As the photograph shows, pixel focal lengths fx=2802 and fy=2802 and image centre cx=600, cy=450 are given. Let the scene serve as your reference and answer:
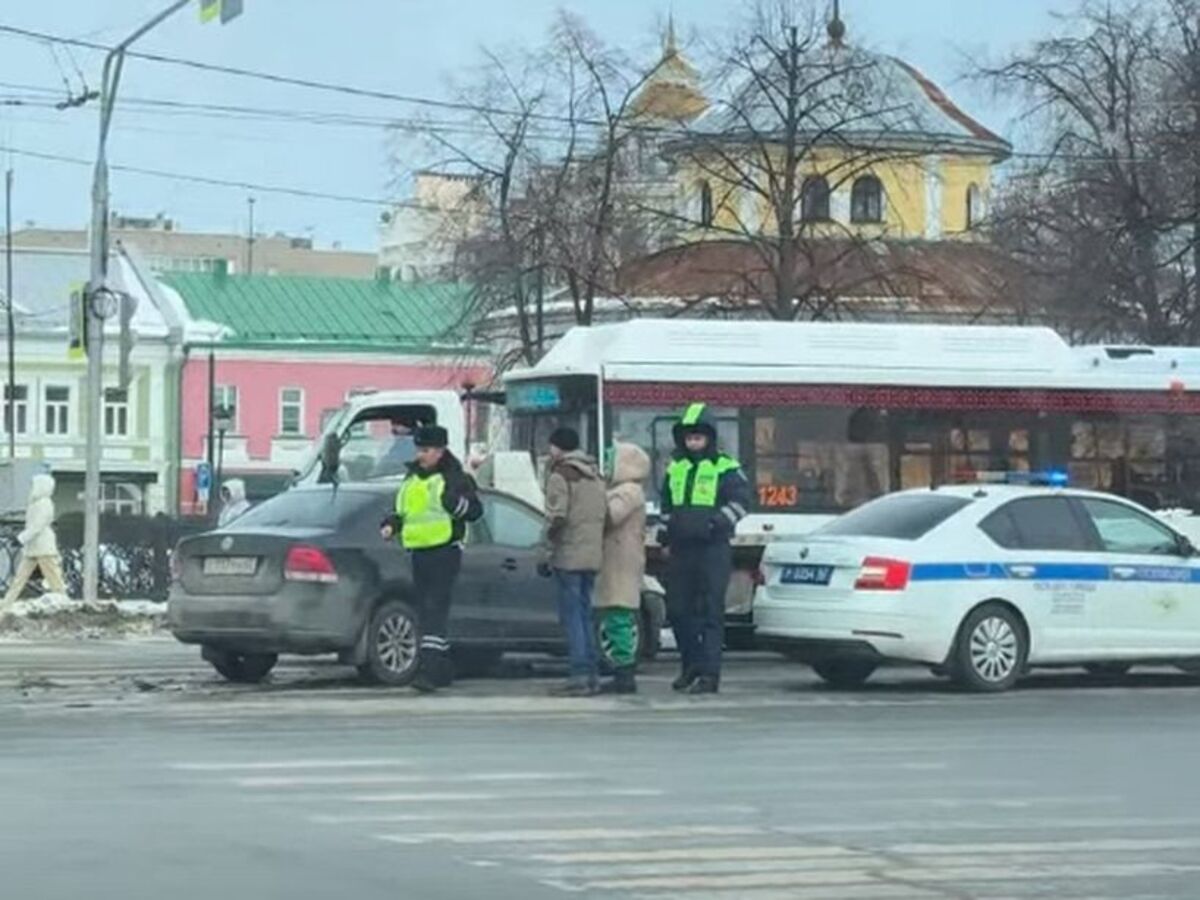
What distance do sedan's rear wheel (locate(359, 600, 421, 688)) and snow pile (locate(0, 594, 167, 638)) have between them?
9705 millimetres

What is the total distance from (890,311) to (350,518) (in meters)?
33.7

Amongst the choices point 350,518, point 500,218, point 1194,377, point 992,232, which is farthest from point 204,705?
point 992,232

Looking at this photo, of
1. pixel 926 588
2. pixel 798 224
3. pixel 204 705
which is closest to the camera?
pixel 204 705

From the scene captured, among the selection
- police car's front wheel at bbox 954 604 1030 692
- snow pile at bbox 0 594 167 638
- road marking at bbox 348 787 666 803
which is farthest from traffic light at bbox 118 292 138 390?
road marking at bbox 348 787 666 803

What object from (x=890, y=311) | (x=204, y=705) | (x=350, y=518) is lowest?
(x=204, y=705)

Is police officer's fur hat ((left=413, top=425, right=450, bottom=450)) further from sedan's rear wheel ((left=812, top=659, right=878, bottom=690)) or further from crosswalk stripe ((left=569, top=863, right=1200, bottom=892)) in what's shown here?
crosswalk stripe ((left=569, top=863, right=1200, bottom=892))

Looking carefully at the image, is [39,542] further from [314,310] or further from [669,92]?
[314,310]

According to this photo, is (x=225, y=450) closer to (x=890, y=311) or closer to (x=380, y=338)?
(x=380, y=338)

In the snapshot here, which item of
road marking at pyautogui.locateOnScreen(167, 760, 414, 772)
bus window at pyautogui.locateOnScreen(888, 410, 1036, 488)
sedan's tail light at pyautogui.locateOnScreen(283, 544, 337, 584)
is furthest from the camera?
bus window at pyautogui.locateOnScreen(888, 410, 1036, 488)

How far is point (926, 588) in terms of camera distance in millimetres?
19859

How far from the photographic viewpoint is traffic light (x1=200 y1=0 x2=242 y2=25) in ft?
97.1

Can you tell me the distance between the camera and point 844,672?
21141 millimetres

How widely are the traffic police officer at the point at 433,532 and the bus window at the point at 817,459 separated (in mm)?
6855

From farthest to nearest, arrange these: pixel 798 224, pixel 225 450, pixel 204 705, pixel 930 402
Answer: pixel 225 450
pixel 798 224
pixel 930 402
pixel 204 705
